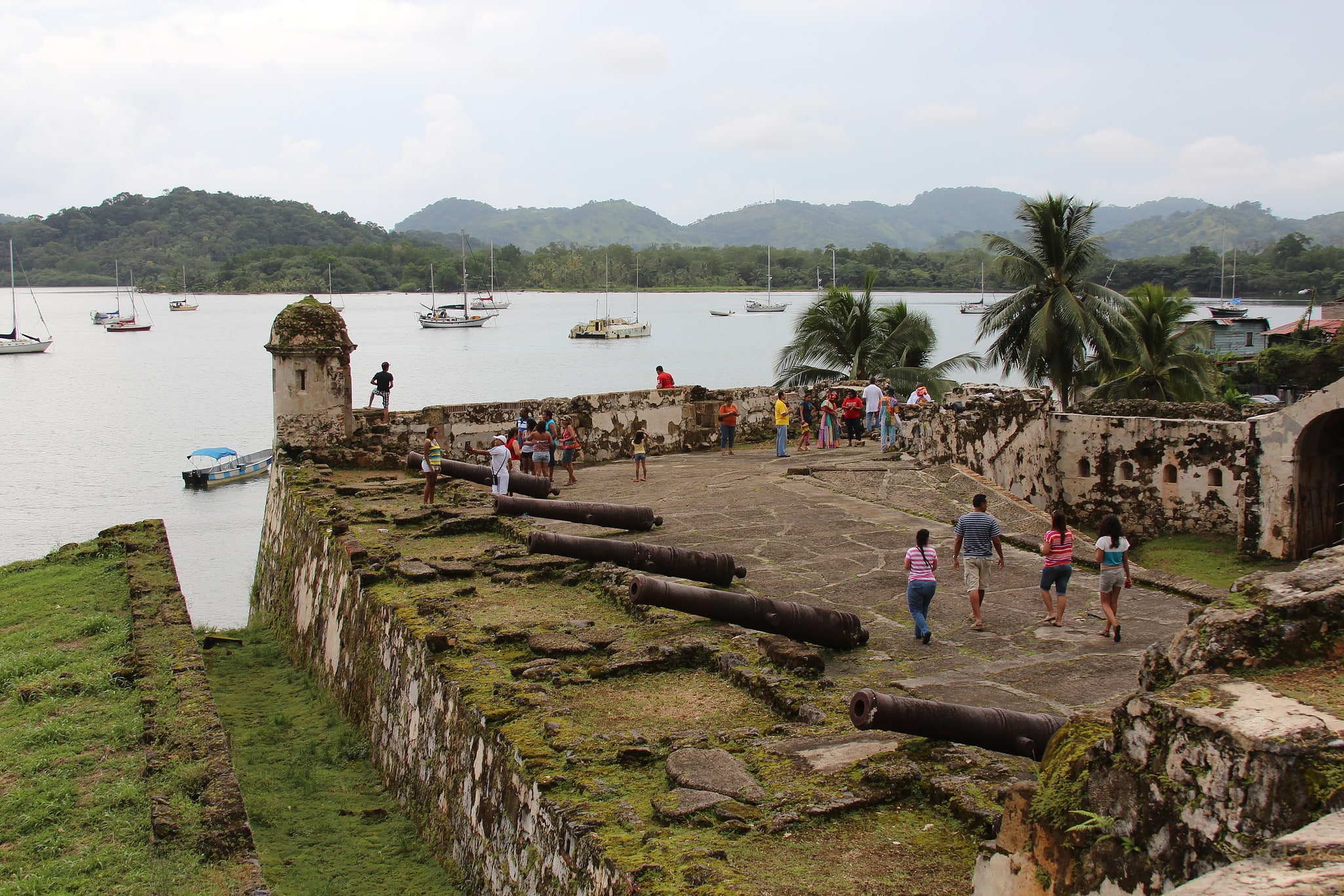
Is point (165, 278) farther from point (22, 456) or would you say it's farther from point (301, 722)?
point (301, 722)

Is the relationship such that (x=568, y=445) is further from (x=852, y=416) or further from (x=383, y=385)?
(x=852, y=416)

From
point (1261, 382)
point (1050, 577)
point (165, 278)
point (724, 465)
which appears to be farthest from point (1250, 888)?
point (165, 278)

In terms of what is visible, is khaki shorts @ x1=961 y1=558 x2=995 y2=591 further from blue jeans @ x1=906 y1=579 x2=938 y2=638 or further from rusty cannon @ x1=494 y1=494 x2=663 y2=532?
rusty cannon @ x1=494 y1=494 x2=663 y2=532

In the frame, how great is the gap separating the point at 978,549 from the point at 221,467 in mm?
40126

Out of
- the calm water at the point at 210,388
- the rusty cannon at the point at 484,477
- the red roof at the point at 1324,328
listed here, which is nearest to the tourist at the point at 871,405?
the rusty cannon at the point at 484,477

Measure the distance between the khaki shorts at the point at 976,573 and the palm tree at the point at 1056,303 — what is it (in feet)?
62.2

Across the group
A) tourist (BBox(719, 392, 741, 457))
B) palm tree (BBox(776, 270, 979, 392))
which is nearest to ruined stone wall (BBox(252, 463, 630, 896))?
tourist (BBox(719, 392, 741, 457))

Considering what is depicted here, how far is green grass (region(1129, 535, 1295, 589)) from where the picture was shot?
14906 millimetres

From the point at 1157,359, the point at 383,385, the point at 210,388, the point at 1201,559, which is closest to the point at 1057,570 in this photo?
the point at 1201,559

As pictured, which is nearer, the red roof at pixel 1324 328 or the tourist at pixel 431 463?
the tourist at pixel 431 463

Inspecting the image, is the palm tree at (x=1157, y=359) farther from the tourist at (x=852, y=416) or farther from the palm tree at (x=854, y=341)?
the tourist at (x=852, y=416)

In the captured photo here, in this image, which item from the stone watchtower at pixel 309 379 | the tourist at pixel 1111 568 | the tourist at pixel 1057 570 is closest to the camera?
the tourist at pixel 1111 568

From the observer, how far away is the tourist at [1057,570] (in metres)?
8.20

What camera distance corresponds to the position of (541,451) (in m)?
14.5
